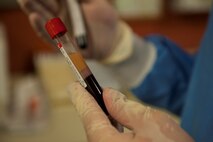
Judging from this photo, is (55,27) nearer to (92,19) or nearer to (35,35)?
(92,19)

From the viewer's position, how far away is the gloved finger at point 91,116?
42 centimetres

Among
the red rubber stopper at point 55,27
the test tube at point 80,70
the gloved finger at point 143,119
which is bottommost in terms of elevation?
the gloved finger at point 143,119

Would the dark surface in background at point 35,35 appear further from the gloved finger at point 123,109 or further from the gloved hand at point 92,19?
the gloved finger at point 123,109

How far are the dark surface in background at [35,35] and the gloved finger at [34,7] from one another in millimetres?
792

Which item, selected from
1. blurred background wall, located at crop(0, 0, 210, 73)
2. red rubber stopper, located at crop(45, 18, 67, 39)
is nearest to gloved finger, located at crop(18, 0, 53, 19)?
red rubber stopper, located at crop(45, 18, 67, 39)

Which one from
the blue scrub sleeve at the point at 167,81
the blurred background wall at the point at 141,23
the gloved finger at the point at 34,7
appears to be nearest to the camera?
the gloved finger at the point at 34,7

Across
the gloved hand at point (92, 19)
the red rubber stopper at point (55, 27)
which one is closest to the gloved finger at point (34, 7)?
the gloved hand at point (92, 19)

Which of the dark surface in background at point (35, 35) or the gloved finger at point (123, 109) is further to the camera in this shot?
the dark surface in background at point (35, 35)

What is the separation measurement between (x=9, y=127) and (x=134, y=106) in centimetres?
90

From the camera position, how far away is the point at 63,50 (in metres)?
0.47

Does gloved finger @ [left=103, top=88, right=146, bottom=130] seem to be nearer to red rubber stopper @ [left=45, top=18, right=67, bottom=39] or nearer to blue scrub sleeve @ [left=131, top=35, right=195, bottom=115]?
red rubber stopper @ [left=45, top=18, right=67, bottom=39]

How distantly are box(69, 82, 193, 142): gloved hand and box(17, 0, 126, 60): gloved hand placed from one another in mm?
246

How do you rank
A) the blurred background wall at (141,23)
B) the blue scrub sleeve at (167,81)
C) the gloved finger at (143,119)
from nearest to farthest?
the gloved finger at (143,119) → the blue scrub sleeve at (167,81) → the blurred background wall at (141,23)

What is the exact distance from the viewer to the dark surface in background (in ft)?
4.70
